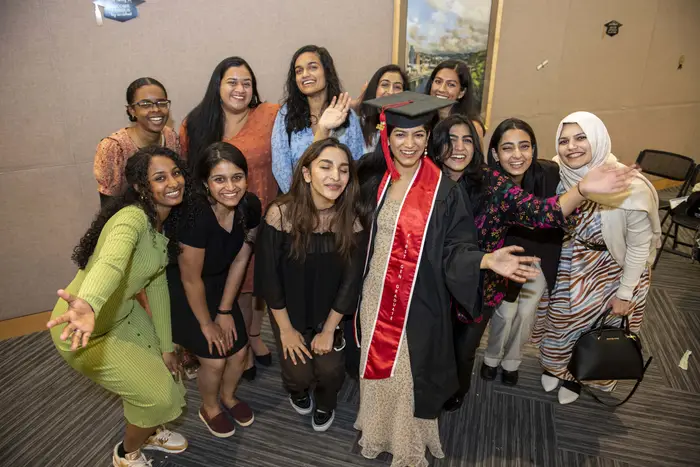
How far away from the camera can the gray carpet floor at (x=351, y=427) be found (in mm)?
2367

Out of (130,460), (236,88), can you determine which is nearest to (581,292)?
(236,88)

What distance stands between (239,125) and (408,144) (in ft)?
4.21

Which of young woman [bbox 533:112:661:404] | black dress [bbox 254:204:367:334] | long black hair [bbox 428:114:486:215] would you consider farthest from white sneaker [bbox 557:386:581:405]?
black dress [bbox 254:204:367:334]

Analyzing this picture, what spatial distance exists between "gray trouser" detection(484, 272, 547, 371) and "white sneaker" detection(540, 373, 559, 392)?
0.60 feet

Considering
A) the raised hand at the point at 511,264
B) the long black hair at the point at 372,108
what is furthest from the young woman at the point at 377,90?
the raised hand at the point at 511,264

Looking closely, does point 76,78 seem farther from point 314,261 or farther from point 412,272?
point 412,272

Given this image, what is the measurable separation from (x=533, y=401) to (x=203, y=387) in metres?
1.93

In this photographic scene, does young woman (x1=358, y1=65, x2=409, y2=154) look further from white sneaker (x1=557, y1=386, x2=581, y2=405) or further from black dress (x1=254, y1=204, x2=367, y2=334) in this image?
white sneaker (x1=557, y1=386, x2=581, y2=405)

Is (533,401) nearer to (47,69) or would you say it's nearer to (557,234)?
(557,234)

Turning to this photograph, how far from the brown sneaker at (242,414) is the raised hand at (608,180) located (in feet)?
6.86

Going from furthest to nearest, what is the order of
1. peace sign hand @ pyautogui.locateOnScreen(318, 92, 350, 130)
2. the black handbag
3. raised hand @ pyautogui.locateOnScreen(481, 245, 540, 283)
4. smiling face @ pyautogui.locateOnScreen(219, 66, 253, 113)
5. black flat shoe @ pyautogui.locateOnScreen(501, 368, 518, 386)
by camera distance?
black flat shoe @ pyautogui.locateOnScreen(501, 368, 518, 386), smiling face @ pyautogui.locateOnScreen(219, 66, 253, 113), peace sign hand @ pyautogui.locateOnScreen(318, 92, 350, 130), the black handbag, raised hand @ pyautogui.locateOnScreen(481, 245, 540, 283)

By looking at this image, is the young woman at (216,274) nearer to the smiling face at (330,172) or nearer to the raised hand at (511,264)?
the smiling face at (330,172)

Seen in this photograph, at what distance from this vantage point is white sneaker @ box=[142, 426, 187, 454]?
239 centimetres

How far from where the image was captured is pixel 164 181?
1977 millimetres
